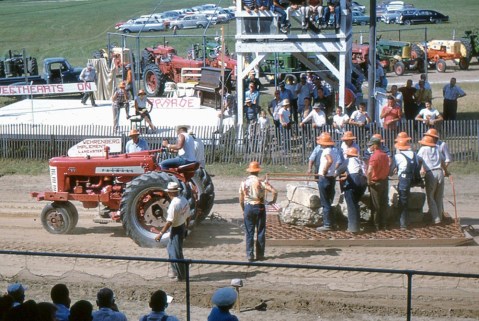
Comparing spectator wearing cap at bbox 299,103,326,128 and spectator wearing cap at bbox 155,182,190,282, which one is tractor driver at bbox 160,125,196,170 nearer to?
spectator wearing cap at bbox 155,182,190,282

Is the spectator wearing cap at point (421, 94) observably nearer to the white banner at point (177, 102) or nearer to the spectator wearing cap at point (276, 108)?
the spectator wearing cap at point (276, 108)

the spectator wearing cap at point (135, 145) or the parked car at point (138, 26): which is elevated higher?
the parked car at point (138, 26)

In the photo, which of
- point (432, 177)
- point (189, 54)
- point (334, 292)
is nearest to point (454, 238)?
point (432, 177)

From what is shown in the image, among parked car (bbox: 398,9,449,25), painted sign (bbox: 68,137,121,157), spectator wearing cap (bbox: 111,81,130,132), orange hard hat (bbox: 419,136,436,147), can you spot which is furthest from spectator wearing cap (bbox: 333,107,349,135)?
parked car (bbox: 398,9,449,25)

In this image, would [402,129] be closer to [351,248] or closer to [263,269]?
[351,248]

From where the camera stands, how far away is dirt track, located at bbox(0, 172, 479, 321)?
10617mm

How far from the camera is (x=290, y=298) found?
36.4 feet

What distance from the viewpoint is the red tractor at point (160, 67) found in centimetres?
3165

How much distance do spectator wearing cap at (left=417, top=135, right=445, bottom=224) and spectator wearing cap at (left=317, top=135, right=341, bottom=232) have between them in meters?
1.42

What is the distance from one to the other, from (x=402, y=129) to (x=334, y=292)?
9881 mm

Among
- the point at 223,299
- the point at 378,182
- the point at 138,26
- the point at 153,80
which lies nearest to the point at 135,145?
the point at 378,182

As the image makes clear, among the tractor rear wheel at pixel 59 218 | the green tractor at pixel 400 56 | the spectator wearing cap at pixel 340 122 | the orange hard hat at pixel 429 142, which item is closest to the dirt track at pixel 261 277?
the tractor rear wheel at pixel 59 218

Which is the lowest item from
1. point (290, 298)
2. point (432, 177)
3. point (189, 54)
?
point (290, 298)

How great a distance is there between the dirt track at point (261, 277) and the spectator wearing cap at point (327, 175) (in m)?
0.84
